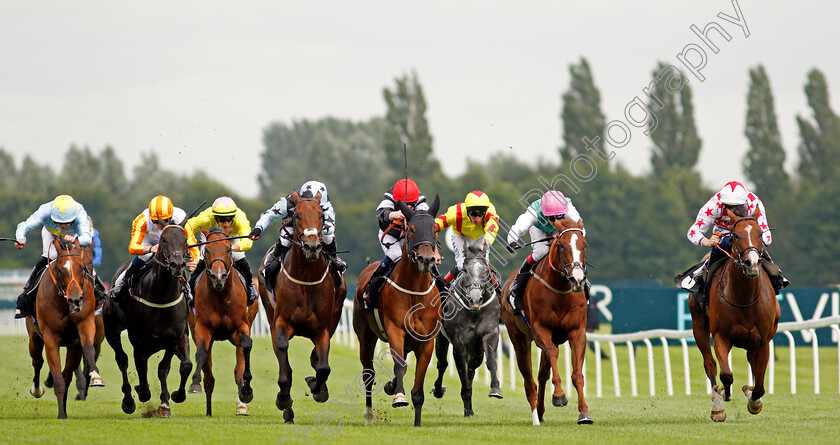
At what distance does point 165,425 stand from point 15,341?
1557cm

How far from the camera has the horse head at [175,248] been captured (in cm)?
1060

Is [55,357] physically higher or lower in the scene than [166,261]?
lower

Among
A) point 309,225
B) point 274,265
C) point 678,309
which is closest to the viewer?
point 309,225

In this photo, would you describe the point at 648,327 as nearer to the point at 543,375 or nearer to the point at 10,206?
the point at 543,375

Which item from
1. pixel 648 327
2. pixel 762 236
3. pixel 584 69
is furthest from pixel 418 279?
pixel 584 69

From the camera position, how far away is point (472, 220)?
11.2 meters

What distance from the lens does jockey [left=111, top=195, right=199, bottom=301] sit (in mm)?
11180

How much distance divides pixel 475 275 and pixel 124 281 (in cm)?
375

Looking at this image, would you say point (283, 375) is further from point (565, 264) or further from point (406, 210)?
point (565, 264)

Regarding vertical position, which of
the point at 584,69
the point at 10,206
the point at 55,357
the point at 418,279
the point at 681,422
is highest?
the point at 584,69

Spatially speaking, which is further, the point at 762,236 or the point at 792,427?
the point at 762,236

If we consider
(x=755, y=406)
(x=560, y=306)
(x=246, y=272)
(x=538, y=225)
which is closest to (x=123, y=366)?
(x=246, y=272)

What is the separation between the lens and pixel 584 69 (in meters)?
56.9

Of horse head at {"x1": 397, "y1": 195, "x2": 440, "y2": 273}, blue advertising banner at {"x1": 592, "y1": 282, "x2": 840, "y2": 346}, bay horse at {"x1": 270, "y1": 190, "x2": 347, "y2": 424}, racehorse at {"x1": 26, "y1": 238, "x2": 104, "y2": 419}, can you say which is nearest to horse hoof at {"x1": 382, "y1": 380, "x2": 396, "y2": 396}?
bay horse at {"x1": 270, "y1": 190, "x2": 347, "y2": 424}
